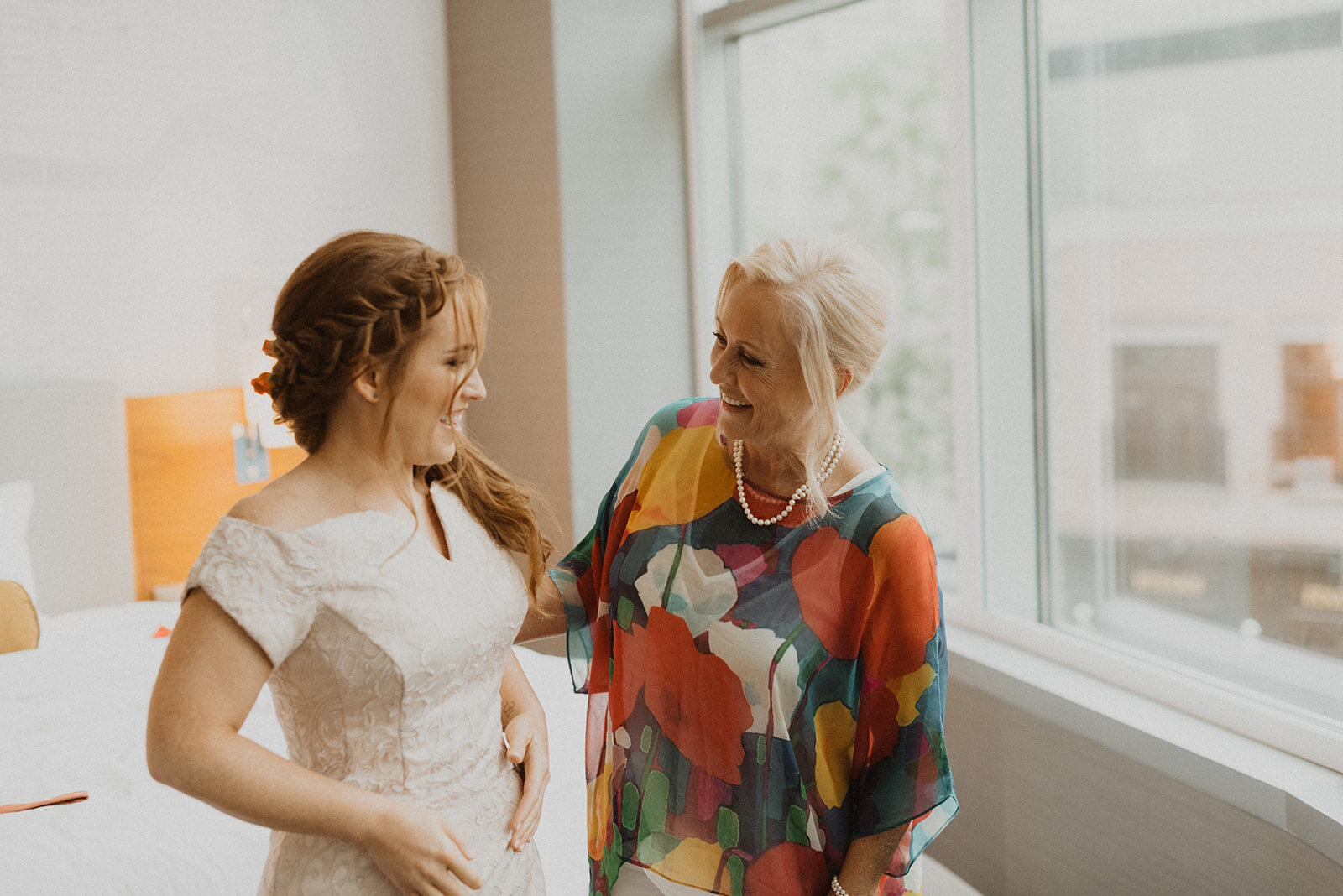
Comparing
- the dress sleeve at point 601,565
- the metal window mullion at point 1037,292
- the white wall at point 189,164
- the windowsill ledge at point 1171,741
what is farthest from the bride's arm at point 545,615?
the white wall at point 189,164

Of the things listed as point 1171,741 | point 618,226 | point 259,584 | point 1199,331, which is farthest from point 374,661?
point 618,226

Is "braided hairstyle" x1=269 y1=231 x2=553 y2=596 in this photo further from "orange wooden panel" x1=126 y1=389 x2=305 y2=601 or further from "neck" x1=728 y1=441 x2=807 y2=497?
"orange wooden panel" x1=126 y1=389 x2=305 y2=601

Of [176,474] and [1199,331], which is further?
[176,474]

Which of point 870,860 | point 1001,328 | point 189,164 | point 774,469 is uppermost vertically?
point 189,164

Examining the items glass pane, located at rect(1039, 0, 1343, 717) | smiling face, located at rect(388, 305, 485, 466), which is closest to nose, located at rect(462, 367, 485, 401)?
smiling face, located at rect(388, 305, 485, 466)

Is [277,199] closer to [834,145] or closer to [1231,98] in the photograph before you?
[834,145]

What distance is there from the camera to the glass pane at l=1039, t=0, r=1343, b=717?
192 centimetres

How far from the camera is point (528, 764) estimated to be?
4.14 ft

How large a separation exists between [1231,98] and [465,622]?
6.19 ft

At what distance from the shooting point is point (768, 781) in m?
1.28

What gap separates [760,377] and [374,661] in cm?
59

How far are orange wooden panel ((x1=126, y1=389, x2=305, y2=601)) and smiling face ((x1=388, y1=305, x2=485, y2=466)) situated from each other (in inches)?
84.9

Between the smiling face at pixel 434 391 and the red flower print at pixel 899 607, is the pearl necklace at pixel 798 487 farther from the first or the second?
the smiling face at pixel 434 391

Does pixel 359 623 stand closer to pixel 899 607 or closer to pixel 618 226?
pixel 899 607
